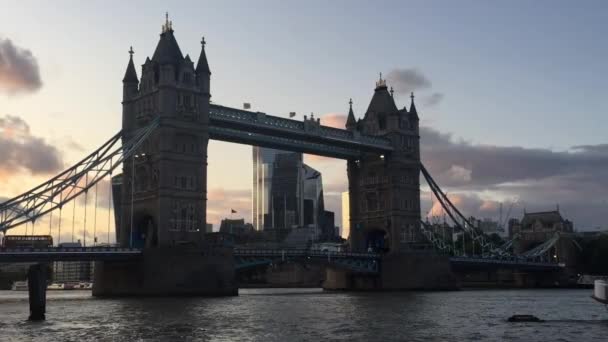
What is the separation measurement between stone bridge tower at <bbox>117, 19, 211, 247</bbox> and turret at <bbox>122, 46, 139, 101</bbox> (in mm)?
1036

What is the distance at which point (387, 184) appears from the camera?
457 feet

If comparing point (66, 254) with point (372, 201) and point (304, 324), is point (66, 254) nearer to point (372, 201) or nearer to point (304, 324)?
point (304, 324)

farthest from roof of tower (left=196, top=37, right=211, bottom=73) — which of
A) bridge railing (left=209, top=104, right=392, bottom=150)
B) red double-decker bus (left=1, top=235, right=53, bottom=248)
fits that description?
red double-decker bus (left=1, top=235, right=53, bottom=248)

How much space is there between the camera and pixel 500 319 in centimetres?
6147

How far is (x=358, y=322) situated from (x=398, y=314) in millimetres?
9325

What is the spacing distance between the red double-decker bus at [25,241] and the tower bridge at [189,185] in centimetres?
192

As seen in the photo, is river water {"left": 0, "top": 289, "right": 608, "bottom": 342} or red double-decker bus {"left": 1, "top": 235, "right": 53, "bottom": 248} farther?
red double-decker bus {"left": 1, "top": 235, "right": 53, "bottom": 248}

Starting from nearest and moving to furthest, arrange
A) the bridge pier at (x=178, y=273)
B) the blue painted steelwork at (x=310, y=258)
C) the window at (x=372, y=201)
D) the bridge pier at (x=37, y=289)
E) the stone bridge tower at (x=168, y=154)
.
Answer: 1. the bridge pier at (x=37, y=289)
2. the bridge pier at (x=178, y=273)
3. the stone bridge tower at (x=168, y=154)
4. the blue painted steelwork at (x=310, y=258)
5. the window at (x=372, y=201)

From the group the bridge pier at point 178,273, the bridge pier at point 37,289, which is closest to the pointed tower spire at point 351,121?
the bridge pier at point 178,273

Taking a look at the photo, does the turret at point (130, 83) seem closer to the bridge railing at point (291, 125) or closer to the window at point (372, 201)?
the bridge railing at point (291, 125)

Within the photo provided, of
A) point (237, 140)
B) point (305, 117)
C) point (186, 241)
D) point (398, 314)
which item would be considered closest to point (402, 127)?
point (305, 117)

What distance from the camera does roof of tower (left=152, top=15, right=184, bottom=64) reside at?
107062mm

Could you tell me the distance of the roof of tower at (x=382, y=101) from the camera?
14312 cm

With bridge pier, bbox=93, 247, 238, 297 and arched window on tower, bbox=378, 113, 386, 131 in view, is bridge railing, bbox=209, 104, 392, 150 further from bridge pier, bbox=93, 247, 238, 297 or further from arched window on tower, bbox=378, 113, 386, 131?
bridge pier, bbox=93, 247, 238, 297
